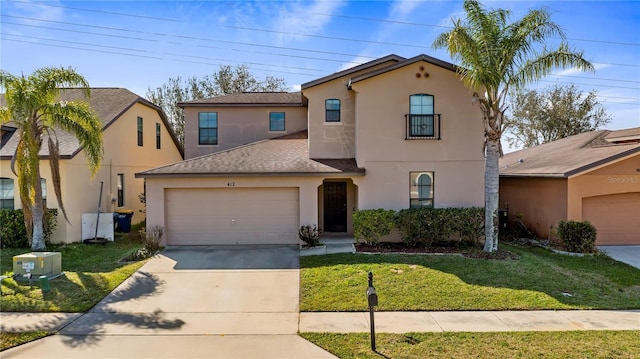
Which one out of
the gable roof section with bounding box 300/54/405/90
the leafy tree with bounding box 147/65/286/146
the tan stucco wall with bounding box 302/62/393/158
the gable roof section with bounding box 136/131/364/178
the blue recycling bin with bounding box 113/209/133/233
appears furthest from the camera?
the leafy tree with bounding box 147/65/286/146

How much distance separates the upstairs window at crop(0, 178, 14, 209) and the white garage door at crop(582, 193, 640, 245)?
21.0 metres

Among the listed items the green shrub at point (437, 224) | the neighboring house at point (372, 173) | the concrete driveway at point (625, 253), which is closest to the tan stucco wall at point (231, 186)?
the neighboring house at point (372, 173)

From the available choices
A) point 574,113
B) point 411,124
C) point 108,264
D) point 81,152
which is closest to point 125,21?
point 81,152

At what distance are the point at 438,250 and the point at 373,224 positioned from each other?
7.33 feet

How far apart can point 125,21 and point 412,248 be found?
46.4ft

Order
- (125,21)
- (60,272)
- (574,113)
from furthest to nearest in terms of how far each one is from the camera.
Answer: (574,113)
(125,21)
(60,272)

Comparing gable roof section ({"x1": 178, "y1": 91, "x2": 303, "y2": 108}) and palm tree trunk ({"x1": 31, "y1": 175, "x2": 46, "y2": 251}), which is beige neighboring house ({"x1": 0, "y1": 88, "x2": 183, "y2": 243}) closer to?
palm tree trunk ({"x1": 31, "y1": 175, "x2": 46, "y2": 251})

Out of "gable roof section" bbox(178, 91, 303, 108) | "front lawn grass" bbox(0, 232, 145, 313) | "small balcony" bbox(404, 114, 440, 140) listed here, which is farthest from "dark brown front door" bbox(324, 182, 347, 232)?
"front lawn grass" bbox(0, 232, 145, 313)

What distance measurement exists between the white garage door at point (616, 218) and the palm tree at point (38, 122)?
17591mm

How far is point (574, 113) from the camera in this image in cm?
3425

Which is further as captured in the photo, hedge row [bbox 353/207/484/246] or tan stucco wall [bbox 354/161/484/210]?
tan stucco wall [bbox 354/161/484/210]

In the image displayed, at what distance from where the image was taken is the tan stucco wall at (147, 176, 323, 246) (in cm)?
1364

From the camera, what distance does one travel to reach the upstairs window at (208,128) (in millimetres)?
18719

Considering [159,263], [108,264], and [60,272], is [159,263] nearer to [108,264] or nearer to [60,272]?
[108,264]
